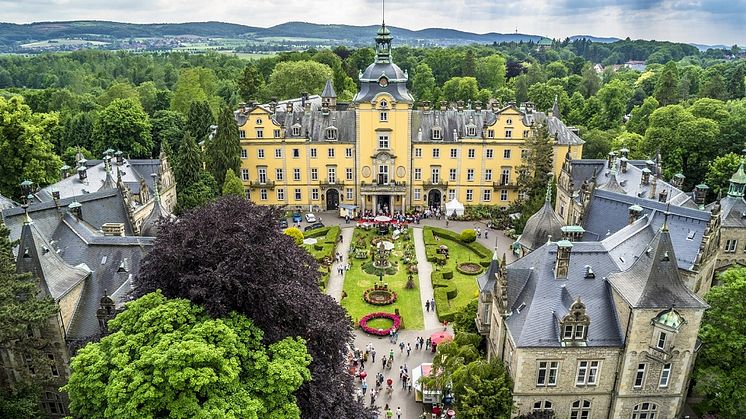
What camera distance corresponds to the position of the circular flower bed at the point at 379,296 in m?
50.6

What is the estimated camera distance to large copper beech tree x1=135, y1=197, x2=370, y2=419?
83.0ft

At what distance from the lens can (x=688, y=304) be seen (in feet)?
96.8

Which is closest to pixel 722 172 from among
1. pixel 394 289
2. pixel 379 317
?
pixel 394 289

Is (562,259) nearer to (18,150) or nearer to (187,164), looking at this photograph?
(187,164)

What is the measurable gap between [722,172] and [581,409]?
Result: 45.3 metres

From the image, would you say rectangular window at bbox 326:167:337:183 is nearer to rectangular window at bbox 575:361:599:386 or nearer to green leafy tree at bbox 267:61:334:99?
green leafy tree at bbox 267:61:334:99

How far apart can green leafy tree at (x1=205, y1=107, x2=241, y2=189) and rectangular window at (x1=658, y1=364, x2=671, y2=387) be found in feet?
172

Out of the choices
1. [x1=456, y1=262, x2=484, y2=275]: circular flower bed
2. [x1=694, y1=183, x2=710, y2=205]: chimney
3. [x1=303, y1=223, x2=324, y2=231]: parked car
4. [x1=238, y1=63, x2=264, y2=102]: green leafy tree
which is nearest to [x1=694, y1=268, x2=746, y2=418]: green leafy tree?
[x1=694, y1=183, x2=710, y2=205]: chimney

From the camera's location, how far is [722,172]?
6412cm

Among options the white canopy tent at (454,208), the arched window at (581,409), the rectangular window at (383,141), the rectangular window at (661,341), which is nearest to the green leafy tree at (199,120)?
the rectangular window at (383,141)

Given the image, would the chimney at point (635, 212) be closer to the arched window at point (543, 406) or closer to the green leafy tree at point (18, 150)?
the arched window at point (543, 406)

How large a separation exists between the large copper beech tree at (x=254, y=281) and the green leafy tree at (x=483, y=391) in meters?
6.07

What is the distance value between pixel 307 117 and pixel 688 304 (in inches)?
2124

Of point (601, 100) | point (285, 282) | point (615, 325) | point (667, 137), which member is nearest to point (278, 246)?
point (285, 282)
